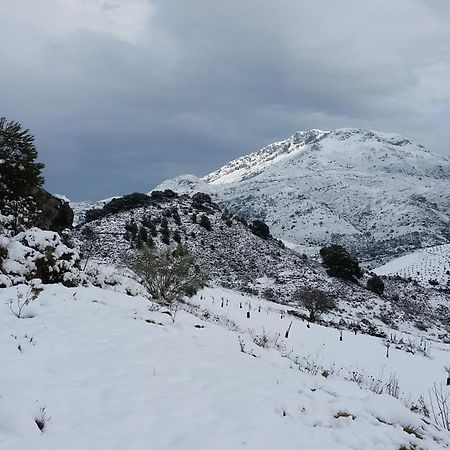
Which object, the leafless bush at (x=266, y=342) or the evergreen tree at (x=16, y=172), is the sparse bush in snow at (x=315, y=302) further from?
the evergreen tree at (x=16, y=172)

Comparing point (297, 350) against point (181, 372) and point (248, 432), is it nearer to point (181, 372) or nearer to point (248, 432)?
point (181, 372)

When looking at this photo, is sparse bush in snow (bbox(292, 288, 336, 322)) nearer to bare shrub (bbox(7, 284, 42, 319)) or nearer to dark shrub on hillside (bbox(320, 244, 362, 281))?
dark shrub on hillside (bbox(320, 244, 362, 281))

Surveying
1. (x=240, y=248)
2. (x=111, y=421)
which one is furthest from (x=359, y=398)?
(x=240, y=248)

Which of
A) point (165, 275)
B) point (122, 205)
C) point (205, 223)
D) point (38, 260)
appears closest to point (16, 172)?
point (38, 260)

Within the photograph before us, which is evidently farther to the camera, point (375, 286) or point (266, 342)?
point (375, 286)

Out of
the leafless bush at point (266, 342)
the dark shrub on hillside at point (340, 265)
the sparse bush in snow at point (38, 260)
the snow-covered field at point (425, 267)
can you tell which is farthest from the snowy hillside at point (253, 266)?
the sparse bush in snow at point (38, 260)

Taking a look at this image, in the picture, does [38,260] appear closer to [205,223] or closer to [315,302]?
[315,302]

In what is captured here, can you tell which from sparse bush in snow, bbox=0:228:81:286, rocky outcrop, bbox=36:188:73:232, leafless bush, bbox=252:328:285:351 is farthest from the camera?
rocky outcrop, bbox=36:188:73:232

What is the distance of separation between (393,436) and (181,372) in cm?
331

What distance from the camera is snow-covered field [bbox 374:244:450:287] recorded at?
8894cm

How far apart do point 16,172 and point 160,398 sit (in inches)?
666

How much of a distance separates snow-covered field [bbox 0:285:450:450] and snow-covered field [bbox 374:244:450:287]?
83.8 meters

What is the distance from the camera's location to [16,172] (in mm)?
19484

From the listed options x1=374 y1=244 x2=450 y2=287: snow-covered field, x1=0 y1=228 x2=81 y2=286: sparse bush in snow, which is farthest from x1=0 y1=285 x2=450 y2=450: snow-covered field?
x1=374 y1=244 x2=450 y2=287: snow-covered field
